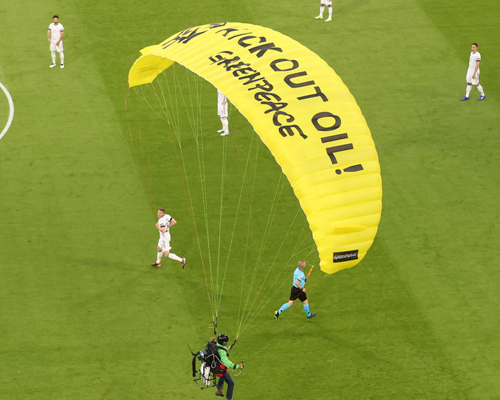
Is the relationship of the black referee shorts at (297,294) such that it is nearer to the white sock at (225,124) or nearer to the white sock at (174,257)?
the white sock at (174,257)

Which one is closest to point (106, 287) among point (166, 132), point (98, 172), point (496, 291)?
point (98, 172)

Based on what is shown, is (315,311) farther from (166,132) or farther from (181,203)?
(166,132)

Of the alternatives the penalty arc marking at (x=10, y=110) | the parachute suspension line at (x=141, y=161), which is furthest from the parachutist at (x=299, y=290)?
the penalty arc marking at (x=10, y=110)

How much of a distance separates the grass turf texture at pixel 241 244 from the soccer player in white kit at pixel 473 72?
1.86 feet

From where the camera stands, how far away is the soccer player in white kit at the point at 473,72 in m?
40.9

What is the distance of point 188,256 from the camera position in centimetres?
3434

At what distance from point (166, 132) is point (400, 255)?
9.92 m

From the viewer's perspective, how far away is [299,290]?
31844 millimetres

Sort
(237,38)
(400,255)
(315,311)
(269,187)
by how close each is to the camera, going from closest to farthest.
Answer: (237,38), (315,311), (400,255), (269,187)

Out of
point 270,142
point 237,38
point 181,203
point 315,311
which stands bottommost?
point 315,311

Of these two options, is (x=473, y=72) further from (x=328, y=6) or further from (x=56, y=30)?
(x=56, y=30)

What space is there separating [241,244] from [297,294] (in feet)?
12.2

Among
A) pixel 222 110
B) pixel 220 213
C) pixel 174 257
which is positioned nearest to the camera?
pixel 174 257

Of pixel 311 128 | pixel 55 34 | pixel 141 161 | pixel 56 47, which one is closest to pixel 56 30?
pixel 55 34
